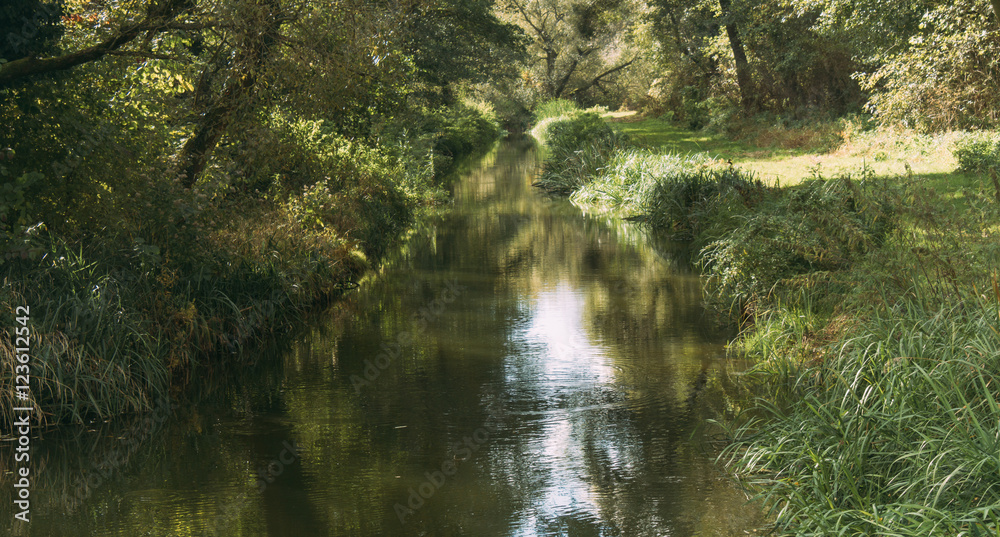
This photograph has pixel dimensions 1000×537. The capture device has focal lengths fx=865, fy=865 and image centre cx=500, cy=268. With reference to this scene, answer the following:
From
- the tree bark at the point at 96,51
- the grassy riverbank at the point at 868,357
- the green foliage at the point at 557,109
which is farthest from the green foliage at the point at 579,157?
the tree bark at the point at 96,51

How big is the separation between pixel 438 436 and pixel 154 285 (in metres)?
3.78

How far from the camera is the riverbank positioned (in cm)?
783

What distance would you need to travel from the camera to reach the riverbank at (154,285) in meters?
7.83

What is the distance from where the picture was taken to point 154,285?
921 centimetres

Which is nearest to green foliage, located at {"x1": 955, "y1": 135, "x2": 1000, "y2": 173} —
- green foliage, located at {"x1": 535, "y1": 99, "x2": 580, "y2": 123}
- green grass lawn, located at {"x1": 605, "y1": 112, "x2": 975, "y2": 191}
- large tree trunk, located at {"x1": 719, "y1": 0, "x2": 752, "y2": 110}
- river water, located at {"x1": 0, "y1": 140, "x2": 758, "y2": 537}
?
green grass lawn, located at {"x1": 605, "y1": 112, "x2": 975, "y2": 191}

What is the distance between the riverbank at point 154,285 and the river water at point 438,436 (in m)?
0.38

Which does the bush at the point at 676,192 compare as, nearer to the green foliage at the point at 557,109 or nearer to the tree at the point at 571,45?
the green foliage at the point at 557,109

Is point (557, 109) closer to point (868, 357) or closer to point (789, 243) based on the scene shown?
point (789, 243)

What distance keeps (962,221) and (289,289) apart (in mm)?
7849

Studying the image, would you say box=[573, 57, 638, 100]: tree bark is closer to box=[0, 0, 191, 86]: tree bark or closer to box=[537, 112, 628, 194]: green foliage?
box=[537, 112, 628, 194]: green foliage

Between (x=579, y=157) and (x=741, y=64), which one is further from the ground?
(x=741, y=64)

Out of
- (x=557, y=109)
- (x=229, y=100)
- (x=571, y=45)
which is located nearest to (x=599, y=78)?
(x=571, y=45)

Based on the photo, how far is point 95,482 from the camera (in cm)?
677

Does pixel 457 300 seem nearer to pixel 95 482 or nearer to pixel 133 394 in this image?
pixel 133 394
